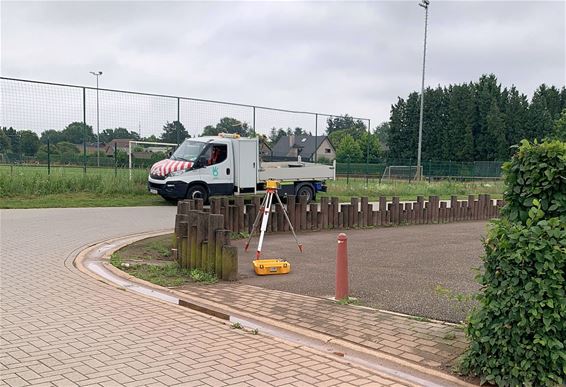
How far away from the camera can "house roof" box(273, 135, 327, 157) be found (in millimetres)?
26569

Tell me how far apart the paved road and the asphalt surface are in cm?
172

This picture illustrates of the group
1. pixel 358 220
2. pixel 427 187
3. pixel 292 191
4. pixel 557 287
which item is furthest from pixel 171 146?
pixel 557 287

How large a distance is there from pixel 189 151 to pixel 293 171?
164 inches

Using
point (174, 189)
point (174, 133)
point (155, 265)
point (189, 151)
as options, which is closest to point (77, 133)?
point (174, 133)

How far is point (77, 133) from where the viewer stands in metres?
20.7

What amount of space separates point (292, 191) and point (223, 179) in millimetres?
2948

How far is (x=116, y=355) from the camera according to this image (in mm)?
4496

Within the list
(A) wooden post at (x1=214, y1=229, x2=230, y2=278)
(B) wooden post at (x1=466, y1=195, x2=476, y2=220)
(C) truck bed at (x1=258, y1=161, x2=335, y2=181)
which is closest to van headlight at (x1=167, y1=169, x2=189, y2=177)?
(C) truck bed at (x1=258, y1=161, x2=335, y2=181)

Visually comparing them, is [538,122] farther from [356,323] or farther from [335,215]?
[356,323]

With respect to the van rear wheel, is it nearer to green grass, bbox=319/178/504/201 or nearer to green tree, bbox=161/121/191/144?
green grass, bbox=319/178/504/201

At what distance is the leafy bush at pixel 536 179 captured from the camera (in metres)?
3.91

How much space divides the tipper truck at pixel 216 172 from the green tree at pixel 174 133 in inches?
155

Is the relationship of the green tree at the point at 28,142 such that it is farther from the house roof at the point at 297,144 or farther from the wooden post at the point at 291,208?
the wooden post at the point at 291,208

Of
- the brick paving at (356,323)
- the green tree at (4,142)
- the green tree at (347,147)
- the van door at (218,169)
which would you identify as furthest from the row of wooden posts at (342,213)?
the green tree at (347,147)
